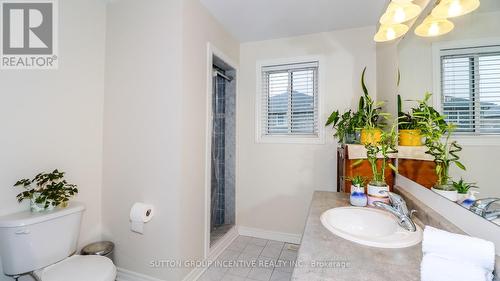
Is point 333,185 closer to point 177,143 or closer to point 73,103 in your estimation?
point 177,143

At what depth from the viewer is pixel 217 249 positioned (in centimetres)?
212

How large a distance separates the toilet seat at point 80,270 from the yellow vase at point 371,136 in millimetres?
1900

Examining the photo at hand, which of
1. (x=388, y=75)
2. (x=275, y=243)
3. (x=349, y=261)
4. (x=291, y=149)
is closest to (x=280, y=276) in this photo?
(x=275, y=243)

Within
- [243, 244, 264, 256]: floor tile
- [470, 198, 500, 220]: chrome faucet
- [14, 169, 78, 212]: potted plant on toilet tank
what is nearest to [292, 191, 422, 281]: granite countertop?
[470, 198, 500, 220]: chrome faucet

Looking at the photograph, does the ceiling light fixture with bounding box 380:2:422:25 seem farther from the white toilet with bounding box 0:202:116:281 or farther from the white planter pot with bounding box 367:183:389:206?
the white toilet with bounding box 0:202:116:281

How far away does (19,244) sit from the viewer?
120 centimetres

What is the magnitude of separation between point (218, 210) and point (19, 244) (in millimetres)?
1695

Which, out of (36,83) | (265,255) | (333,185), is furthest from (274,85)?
(36,83)

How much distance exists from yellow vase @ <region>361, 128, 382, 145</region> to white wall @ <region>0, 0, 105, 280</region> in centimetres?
218

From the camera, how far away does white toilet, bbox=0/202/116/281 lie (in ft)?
3.90

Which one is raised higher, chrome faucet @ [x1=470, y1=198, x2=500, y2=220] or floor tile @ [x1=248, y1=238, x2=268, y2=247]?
chrome faucet @ [x1=470, y1=198, x2=500, y2=220]

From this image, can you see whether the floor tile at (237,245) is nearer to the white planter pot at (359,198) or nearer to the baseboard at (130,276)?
the baseboard at (130,276)

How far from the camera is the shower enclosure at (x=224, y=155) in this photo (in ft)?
8.14

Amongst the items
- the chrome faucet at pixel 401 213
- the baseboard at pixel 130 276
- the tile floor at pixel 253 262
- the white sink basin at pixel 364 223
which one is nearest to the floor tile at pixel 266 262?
the tile floor at pixel 253 262
